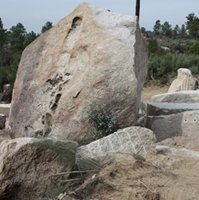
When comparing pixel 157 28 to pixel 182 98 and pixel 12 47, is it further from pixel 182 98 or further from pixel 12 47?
pixel 182 98

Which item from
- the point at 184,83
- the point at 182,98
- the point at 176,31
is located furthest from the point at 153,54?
the point at 176,31

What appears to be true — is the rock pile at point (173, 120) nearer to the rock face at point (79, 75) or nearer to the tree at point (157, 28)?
the rock face at point (79, 75)

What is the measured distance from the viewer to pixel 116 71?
6594mm

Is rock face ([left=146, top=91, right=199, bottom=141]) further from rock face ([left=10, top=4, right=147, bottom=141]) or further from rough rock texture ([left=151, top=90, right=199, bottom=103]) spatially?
rough rock texture ([left=151, top=90, right=199, bottom=103])

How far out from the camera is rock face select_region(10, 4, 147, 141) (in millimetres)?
6602

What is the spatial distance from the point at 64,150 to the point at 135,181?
2.09 ft

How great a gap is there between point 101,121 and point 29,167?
182 cm

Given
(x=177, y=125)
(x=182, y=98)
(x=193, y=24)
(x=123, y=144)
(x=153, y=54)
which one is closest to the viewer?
(x=123, y=144)

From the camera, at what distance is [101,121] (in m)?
6.51

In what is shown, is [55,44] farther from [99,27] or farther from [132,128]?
[132,128]

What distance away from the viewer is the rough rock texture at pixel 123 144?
5.77 meters

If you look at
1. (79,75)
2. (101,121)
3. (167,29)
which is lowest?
(101,121)

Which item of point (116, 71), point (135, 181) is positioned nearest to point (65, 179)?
point (135, 181)

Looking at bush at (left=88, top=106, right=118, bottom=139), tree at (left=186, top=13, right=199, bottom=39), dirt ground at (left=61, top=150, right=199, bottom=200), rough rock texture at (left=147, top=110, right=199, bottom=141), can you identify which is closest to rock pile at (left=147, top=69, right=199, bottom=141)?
rough rock texture at (left=147, top=110, right=199, bottom=141)
